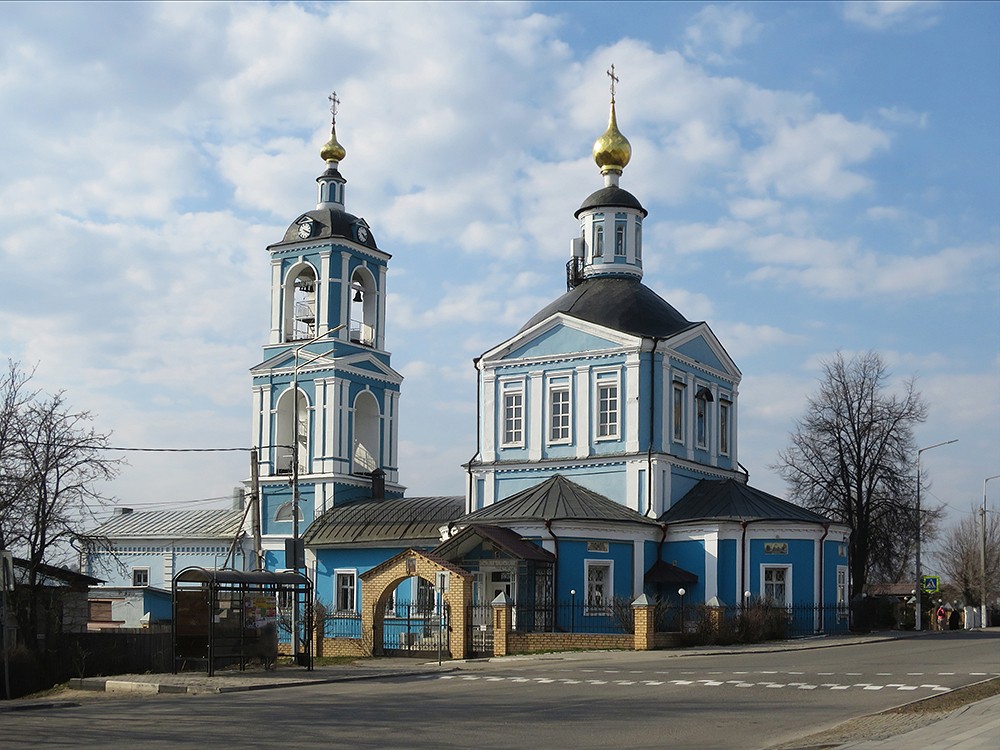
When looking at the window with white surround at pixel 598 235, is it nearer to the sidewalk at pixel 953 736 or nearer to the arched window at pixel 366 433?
the arched window at pixel 366 433

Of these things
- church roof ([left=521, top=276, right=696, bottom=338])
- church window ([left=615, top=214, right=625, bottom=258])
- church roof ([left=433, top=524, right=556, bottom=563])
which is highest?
church window ([left=615, top=214, right=625, bottom=258])

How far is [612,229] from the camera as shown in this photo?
152 feet

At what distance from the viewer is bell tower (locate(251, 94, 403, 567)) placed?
48.2m

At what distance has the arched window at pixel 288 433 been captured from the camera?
48.8 m

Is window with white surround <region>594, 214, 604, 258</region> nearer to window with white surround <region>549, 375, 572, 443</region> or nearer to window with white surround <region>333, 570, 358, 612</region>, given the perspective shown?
window with white surround <region>549, 375, 572, 443</region>

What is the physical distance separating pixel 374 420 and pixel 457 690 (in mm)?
30737

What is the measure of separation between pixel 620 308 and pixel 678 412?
3.90 metres

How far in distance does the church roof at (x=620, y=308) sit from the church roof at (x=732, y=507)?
5.22 meters

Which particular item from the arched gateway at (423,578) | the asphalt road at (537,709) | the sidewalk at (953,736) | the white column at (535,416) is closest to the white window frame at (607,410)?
the white column at (535,416)

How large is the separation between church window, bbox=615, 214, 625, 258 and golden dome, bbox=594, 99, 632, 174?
96.4 inches

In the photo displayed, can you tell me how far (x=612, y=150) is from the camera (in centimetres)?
4759

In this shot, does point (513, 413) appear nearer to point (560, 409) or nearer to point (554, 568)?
Result: point (560, 409)

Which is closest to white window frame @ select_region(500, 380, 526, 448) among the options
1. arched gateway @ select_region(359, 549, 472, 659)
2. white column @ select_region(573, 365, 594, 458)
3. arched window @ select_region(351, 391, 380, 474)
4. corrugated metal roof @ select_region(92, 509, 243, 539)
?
white column @ select_region(573, 365, 594, 458)

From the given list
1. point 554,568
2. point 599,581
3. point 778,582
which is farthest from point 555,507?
point 778,582
